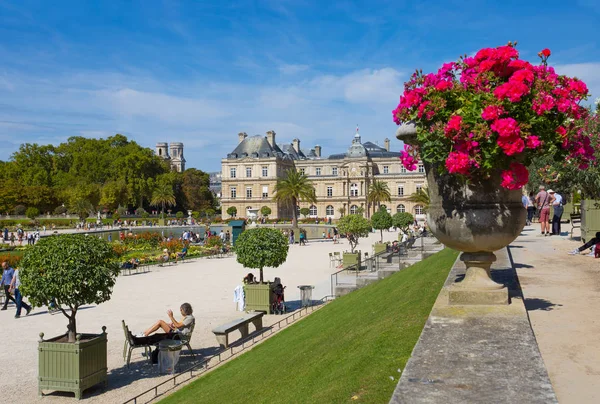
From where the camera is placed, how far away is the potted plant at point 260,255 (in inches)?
532

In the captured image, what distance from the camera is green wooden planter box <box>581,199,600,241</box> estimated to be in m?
11.8

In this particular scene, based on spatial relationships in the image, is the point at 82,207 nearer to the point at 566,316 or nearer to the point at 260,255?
the point at 260,255

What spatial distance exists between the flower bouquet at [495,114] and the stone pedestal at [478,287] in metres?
0.82

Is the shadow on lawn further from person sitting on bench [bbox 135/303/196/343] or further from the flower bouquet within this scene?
person sitting on bench [bbox 135/303/196/343]

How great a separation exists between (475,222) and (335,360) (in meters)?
1.95

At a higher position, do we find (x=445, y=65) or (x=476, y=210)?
(x=445, y=65)

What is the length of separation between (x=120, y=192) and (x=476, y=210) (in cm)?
7318

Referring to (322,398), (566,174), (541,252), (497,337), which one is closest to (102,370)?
(322,398)

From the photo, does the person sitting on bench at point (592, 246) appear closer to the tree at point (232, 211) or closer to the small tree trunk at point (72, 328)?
the small tree trunk at point (72, 328)

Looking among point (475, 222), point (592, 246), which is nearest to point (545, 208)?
point (592, 246)

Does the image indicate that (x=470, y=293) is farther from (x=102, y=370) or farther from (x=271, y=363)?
(x=102, y=370)

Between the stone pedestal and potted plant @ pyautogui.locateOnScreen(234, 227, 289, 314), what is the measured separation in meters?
8.53

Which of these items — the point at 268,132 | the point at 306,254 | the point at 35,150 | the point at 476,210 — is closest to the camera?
the point at 476,210

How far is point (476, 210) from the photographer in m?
5.11
